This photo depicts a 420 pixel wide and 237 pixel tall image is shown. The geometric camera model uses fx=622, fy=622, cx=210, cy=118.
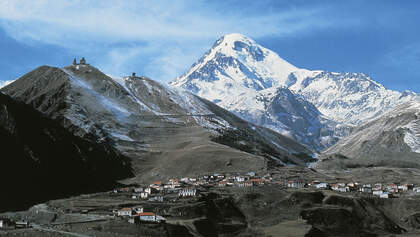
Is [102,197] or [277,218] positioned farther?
[102,197]

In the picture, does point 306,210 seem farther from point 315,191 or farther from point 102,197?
point 102,197

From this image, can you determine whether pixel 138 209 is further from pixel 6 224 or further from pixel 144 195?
pixel 6 224

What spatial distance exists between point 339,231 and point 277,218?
16867mm

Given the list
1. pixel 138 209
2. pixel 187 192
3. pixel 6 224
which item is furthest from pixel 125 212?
pixel 187 192

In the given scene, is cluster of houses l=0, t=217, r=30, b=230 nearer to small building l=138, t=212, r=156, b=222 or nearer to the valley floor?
the valley floor

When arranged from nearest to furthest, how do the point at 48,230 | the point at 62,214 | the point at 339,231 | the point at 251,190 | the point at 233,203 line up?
the point at 48,230
the point at 62,214
the point at 339,231
the point at 233,203
the point at 251,190

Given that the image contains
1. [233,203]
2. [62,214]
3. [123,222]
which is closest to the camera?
[123,222]

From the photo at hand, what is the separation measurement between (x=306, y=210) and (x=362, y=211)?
18766 mm

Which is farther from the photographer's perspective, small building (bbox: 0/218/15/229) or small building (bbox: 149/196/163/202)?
small building (bbox: 149/196/163/202)

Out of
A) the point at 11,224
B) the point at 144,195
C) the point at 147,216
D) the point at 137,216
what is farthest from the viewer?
the point at 144,195

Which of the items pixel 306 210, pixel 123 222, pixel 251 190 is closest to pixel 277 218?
pixel 306 210

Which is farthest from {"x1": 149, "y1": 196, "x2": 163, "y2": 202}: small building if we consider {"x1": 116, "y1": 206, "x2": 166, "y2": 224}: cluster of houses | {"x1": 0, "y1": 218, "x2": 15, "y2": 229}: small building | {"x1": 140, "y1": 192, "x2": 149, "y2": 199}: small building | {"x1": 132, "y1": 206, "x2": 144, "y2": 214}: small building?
{"x1": 0, "y1": 218, "x2": 15, "y2": 229}: small building

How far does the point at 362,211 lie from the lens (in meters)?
181

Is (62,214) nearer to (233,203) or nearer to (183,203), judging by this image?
(183,203)
